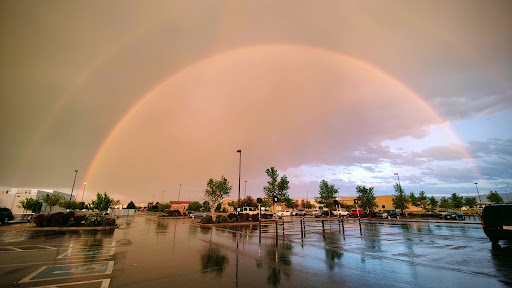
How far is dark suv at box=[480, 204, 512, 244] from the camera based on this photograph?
10791 millimetres

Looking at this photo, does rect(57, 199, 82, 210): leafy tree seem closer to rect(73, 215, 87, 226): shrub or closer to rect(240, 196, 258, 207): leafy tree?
rect(73, 215, 87, 226): shrub

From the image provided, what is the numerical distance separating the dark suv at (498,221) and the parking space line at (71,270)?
1717 cm

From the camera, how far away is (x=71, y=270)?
750cm

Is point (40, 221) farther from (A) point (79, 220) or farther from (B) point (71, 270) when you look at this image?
(B) point (71, 270)

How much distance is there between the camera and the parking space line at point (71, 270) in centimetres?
683

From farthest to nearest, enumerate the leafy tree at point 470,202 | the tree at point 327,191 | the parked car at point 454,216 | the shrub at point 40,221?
1. the leafy tree at point 470,202
2. the tree at point 327,191
3. the parked car at point 454,216
4. the shrub at point 40,221

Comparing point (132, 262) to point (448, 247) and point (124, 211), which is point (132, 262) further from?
point (124, 211)

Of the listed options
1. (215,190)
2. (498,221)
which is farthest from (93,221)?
(498,221)

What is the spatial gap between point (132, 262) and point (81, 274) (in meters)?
1.84

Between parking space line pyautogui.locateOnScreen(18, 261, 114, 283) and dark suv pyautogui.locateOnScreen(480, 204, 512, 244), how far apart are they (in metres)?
17.2

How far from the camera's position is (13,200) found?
5734 centimetres

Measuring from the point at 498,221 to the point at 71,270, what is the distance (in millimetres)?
18640

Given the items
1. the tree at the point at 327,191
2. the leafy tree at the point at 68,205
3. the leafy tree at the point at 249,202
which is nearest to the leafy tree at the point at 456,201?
the tree at the point at 327,191

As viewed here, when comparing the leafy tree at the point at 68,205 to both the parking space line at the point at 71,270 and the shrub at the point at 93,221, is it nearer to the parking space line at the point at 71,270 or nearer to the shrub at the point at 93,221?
the shrub at the point at 93,221
